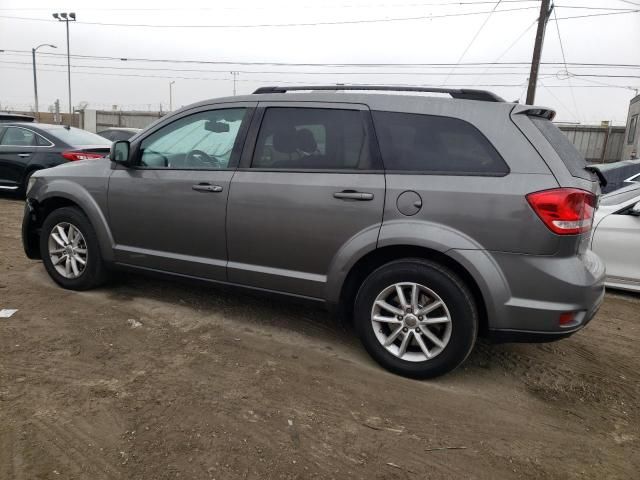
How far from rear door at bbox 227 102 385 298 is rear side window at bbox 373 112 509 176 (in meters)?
0.12

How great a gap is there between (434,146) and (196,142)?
189 cm

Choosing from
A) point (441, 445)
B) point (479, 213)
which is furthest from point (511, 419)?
point (479, 213)

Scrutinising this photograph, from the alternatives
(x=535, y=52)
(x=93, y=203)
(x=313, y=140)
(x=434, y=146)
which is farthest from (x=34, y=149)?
(x=535, y=52)

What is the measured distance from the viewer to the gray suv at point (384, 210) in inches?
113

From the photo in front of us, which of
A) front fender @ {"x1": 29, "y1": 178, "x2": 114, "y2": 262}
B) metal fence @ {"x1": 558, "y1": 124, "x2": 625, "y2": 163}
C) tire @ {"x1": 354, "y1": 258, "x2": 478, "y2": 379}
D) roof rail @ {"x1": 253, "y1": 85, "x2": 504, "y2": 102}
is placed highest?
metal fence @ {"x1": 558, "y1": 124, "x2": 625, "y2": 163}

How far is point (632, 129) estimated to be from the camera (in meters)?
25.2

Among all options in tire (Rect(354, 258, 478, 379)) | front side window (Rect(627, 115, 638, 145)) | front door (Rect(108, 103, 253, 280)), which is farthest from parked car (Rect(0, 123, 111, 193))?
front side window (Rect(627, 115, 638, 145))

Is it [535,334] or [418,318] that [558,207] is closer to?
[535,334]

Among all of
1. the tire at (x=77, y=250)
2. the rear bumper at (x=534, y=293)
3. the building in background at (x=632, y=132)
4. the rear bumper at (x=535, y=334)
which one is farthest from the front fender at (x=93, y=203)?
the building in background at (x=632, y=132)

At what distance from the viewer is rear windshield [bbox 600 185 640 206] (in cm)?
563

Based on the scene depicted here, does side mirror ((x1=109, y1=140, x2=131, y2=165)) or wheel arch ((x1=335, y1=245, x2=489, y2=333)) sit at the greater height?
side mirror ((x1=109, y1=140, x2=131, y2=165))

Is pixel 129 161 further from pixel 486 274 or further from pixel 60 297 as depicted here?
pixel 486 274

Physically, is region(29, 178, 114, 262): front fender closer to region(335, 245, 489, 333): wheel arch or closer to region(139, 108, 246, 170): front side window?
region(139, 108, 246, 170): front side window

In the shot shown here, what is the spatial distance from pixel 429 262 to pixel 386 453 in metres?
1.16
